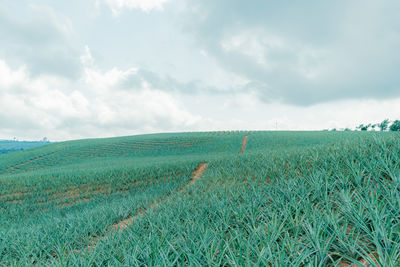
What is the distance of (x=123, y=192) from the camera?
12961mm

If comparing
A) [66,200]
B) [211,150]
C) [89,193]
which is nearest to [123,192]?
[89,193]

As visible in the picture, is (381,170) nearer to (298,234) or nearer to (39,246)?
(298,234)

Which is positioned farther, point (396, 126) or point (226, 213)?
point (396, 126)

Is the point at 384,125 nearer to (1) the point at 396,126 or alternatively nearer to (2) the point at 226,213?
(1) the point at 396,126

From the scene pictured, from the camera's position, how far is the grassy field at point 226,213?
2.26 meters

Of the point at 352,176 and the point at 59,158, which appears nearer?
the point at 352,176

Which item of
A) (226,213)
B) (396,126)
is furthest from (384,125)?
(226,213)

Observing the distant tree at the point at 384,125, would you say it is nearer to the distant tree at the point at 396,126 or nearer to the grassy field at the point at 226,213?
the distant tree at the point at 396,126

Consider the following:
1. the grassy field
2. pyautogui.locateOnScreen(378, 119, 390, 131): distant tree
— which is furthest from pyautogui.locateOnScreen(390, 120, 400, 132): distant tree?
the grassy field

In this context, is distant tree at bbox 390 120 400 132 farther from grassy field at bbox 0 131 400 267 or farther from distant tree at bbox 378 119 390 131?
grassy field at bbox 0 131 400 267

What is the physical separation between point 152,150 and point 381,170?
3988 cm

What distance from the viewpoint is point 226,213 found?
379cm

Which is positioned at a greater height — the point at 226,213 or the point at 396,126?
the point at 396,126

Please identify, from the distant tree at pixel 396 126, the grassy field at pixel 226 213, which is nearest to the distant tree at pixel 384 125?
the distant tree at pixel 396 126
